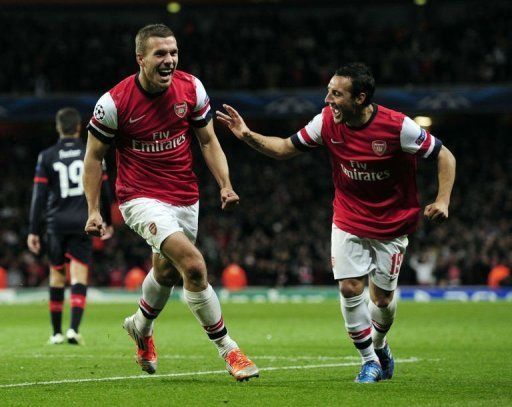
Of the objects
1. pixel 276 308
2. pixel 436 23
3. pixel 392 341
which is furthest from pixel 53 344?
pixel 436 23

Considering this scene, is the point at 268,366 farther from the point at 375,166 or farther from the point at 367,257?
the point at 375,166

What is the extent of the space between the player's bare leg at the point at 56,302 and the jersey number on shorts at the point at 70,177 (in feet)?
2.75

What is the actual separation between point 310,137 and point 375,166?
55 cm

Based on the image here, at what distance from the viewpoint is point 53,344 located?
11.7 meters

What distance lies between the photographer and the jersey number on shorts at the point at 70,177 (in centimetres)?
1200

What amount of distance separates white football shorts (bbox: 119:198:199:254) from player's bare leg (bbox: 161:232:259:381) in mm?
85

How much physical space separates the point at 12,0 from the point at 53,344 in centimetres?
2310

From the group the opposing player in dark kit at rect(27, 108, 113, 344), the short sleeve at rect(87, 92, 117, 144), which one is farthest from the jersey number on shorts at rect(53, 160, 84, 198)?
the short sleeve at rect(87, 92, 117, 144)

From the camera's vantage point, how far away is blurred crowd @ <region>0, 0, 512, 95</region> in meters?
30.1

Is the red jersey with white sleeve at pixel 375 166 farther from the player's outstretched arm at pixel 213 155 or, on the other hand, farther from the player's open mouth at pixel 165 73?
the player's open mouth at pixel 165 73

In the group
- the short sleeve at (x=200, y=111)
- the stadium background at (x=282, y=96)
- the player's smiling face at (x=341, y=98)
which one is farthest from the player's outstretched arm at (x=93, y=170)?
the stadium background at (x=282, y=96)

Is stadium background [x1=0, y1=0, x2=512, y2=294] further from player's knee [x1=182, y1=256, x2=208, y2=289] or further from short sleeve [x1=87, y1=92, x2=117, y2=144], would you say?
short sleeve [x1=87, y1=92, x2=117, y2=144]

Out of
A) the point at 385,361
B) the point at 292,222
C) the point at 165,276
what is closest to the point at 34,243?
the point at 165,276

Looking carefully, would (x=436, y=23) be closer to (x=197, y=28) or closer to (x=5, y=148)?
(x=197, y=28)
